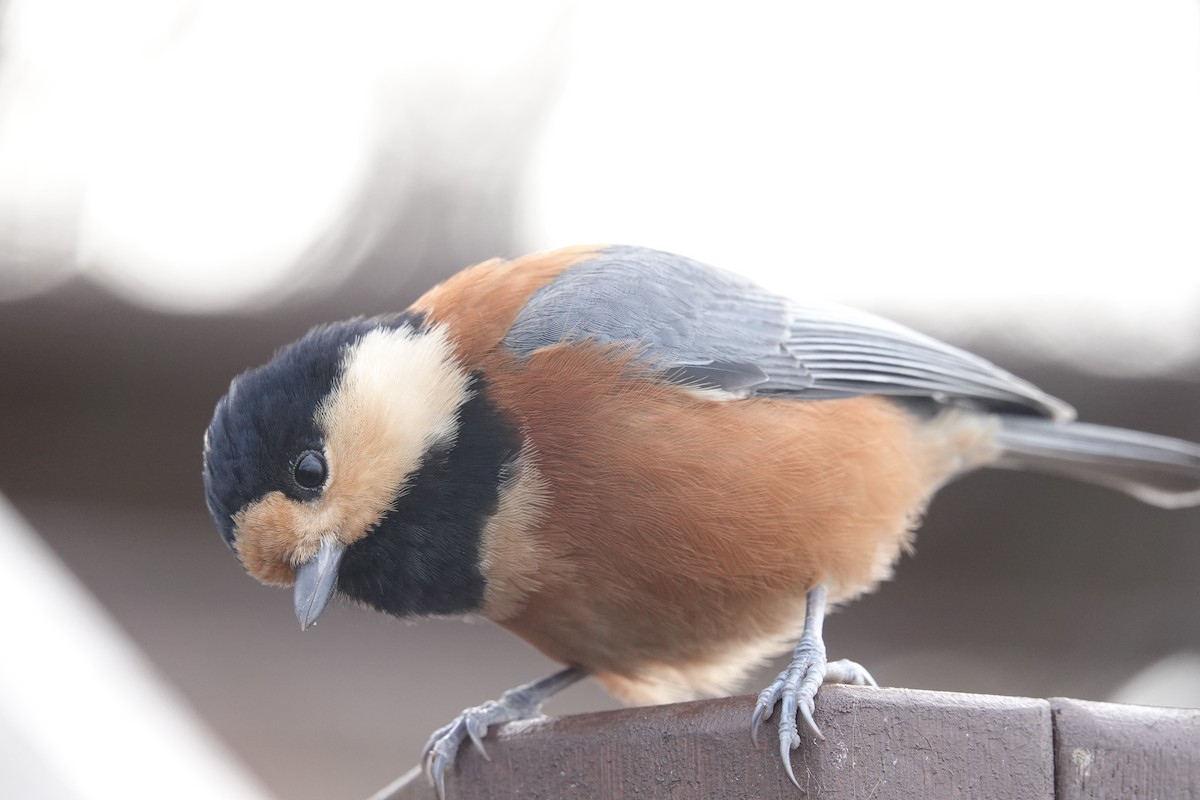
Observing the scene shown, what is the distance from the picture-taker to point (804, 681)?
1.73 meters

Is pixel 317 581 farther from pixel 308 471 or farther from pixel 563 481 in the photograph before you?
pixel 563 481

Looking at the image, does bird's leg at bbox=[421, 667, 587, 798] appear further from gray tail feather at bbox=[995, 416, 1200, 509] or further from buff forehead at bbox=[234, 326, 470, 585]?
gray tail feather at bbox=[995, 416, 1200, 509]

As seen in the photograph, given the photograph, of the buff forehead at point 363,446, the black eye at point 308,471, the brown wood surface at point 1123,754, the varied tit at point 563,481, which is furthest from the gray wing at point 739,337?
the brown wood surface at point 1123,754

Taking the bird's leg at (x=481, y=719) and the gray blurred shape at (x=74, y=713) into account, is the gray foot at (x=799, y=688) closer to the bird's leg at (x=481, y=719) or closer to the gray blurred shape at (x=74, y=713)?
the bird's leg at (x=481, y=719)

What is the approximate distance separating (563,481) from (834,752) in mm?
815

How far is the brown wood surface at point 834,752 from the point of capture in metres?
1.42

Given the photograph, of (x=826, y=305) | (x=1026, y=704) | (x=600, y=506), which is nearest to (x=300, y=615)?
(x=600, y=506)

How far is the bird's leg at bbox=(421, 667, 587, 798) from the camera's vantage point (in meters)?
1.99

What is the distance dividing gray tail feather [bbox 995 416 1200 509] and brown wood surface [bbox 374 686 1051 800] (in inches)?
74.1

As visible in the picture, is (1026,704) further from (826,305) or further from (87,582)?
(87,582)

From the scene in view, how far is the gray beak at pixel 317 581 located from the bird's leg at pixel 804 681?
0.85 m

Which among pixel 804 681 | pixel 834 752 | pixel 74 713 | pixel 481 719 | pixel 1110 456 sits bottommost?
pixel 481 719

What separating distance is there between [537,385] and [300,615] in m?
0.62

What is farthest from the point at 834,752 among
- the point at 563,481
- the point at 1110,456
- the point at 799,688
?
the point at 1110,456
